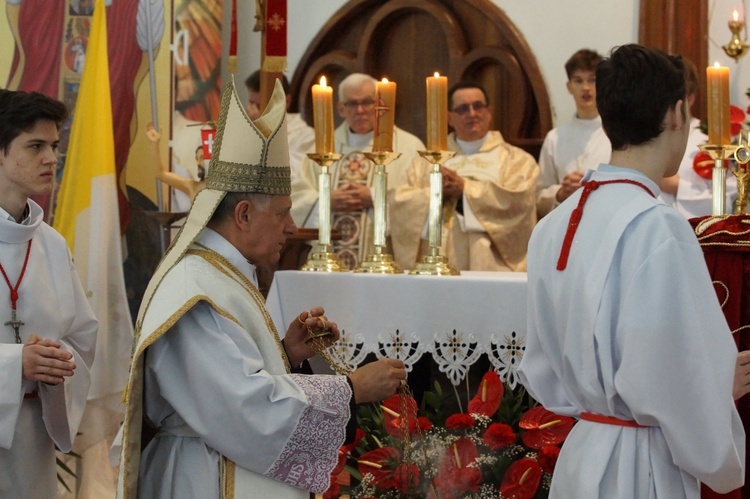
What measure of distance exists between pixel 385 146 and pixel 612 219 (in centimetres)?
184

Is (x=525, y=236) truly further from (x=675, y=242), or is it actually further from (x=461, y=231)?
(x=675, y=242)

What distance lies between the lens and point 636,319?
192cm

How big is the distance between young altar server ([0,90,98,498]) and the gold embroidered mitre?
3.14ft

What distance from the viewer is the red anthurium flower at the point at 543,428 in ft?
10.2

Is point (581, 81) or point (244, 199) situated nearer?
point (244, 199)

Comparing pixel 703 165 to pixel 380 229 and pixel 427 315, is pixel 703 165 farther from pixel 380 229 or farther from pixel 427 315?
pixel 427 315

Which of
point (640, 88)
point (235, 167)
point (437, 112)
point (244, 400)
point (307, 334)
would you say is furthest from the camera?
point (437, 112)

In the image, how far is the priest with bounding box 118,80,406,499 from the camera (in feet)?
7.27

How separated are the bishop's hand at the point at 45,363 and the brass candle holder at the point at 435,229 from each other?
4.23 feet

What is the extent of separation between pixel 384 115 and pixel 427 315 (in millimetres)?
779

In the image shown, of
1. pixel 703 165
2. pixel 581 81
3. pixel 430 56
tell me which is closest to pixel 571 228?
pixel 703 165

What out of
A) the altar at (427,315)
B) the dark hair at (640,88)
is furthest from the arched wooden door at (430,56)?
the dark hair at (640,88)

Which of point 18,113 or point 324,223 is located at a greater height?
point 18,113

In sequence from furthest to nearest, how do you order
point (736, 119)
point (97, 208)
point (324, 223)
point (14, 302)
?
point (97, 208) < point (736, 119) < point (324, 223) < point (14, 302)
